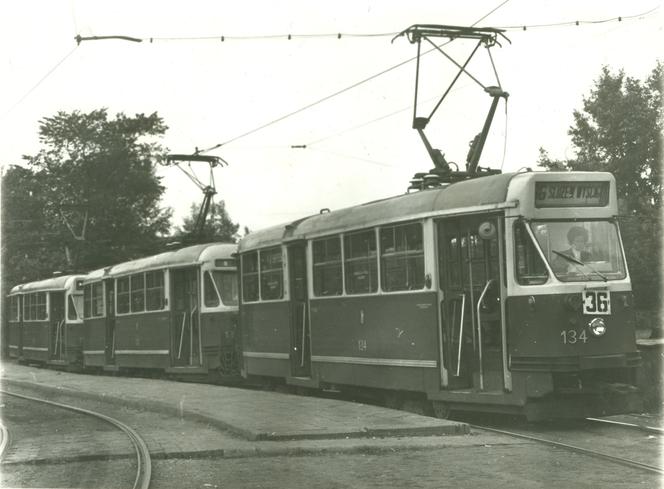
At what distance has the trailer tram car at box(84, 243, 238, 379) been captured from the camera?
1936 centimetres

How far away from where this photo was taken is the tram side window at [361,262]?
1295 centimetres

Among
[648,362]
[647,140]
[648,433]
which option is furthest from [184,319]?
[647,140]

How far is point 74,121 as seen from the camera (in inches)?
1777

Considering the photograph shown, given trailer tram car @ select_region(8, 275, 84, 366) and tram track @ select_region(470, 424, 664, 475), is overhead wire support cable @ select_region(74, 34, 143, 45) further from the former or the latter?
trailer tram car @ select_region(8, 275, 84, 366)

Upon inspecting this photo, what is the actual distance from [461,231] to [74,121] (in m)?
36.8

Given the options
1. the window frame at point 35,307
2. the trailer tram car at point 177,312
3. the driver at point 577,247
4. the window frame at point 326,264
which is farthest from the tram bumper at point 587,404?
the window frame at point 35,307

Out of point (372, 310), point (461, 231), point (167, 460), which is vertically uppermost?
point (461, 231)

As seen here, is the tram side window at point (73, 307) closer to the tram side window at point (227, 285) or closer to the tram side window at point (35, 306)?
the tram side window at point (35, 306)

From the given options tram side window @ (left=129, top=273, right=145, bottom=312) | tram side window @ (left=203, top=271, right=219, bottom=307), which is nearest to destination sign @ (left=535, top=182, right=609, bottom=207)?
tram side window @ (left=203, top=271, right=219, bottom=307)

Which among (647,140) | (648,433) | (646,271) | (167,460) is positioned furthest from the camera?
(647,140)

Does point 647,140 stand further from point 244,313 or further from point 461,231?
point 461,231

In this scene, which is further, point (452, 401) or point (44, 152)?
point (44, 152)

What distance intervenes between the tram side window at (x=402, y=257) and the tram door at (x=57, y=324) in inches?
746

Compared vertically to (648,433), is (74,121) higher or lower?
higher
